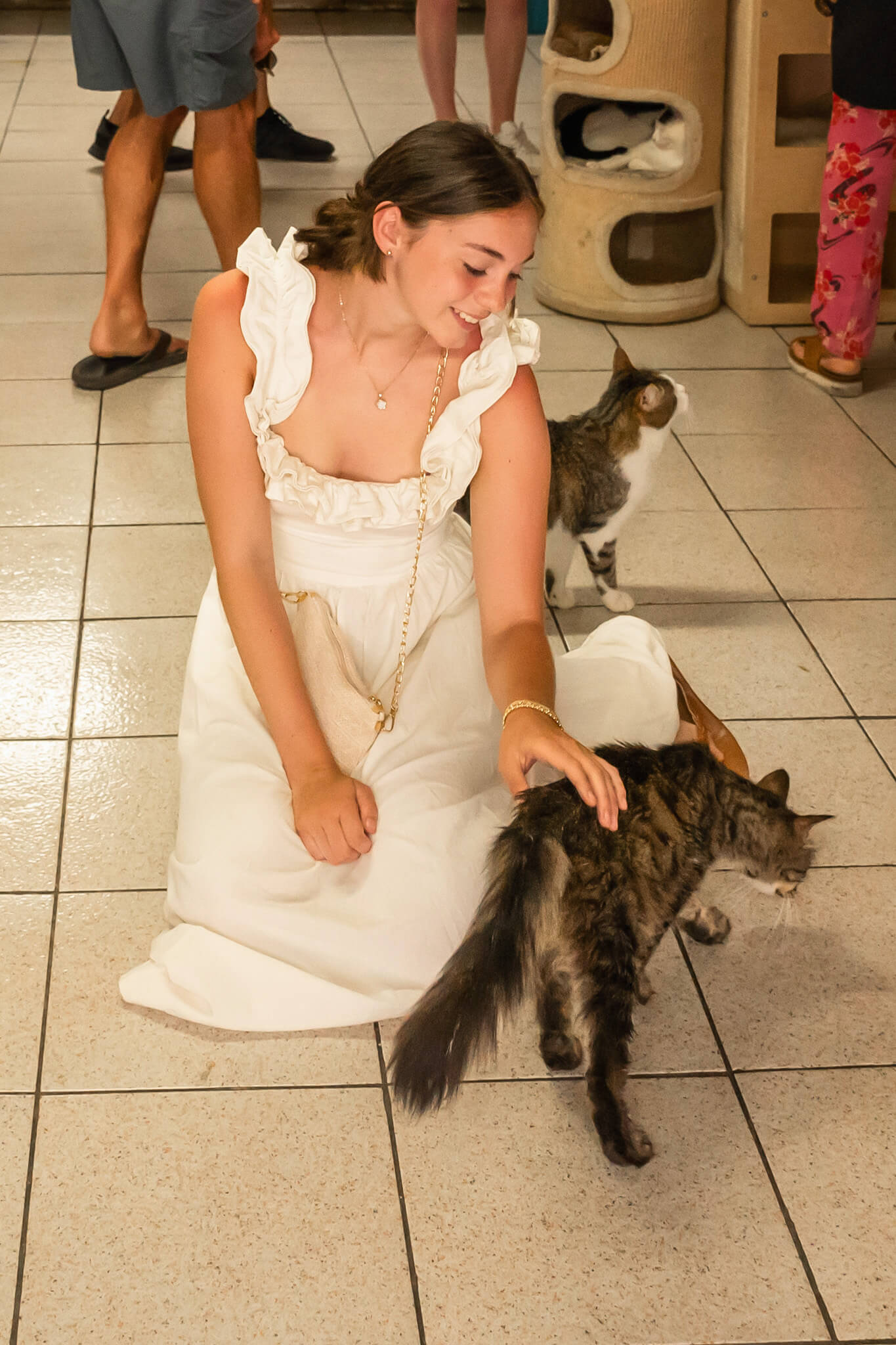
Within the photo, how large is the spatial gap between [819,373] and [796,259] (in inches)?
18.9

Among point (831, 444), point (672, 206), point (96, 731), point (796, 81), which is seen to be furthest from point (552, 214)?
point (96, 731)

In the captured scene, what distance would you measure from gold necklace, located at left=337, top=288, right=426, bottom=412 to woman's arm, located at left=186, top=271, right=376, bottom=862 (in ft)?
0.41

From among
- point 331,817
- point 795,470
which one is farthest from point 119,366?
point 331,817

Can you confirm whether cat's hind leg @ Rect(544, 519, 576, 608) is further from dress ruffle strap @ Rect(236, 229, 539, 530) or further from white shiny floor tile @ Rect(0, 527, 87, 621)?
white shiny floor tile @ Rect(0, 527, 87, 621)

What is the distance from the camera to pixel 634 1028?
166cm

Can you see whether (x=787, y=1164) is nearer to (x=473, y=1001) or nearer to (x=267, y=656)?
(x=473, y=1001)

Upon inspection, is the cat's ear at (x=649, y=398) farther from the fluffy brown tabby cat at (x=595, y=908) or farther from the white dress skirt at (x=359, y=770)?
the fluffy brown tabby cat at (x=595, y=908)

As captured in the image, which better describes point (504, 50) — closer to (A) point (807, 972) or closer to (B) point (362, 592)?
(B) point (362, 592)

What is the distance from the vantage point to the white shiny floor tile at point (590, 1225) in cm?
133

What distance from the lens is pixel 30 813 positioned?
197cm

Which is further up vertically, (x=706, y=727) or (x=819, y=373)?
(x=706, y=727)

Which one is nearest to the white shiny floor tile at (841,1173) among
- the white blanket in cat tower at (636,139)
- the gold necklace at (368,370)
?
the gold necklace at (368,370)

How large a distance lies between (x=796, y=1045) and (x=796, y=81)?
282 cm

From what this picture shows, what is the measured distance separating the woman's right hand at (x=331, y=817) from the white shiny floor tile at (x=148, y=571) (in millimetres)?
940
